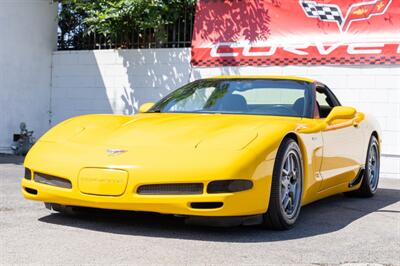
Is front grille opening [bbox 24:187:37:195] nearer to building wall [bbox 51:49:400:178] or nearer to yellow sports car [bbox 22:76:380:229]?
yellow sports car [bbox 22:76:380:229]

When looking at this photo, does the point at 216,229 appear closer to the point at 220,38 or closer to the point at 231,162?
the point at 231,162

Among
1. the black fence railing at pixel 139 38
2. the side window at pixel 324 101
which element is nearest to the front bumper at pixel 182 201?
the side window at pixel 324 101

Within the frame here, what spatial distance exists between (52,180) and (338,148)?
2591 millimetres

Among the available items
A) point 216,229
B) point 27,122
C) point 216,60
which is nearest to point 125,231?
point 216,229

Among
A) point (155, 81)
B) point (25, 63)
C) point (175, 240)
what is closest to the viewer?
point (175, 240)

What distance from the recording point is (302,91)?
18.7 ft

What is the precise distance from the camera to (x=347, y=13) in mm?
9797

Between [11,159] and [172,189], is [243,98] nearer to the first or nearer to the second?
[172,189]

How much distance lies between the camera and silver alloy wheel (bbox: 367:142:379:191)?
6.81 m

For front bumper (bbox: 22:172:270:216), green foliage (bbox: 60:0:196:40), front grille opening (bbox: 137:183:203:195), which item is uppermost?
green foliage (bbox: 60:0:196:40)

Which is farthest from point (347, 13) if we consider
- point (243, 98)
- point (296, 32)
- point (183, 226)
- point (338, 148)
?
point (183, 226)

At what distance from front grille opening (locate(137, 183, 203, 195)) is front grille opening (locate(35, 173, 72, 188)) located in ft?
1.78

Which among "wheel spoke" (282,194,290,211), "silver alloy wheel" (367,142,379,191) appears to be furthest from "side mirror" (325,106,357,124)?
"silver alloy wheel" (367,142,379,191)

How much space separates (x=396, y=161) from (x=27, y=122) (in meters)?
6.69
